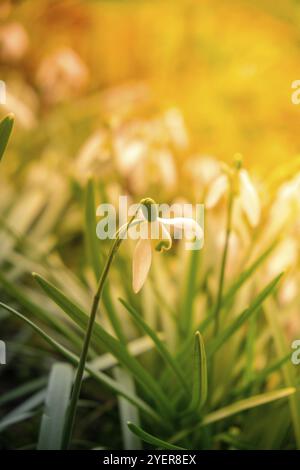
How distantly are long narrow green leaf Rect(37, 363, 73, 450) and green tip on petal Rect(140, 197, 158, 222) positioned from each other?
31 cm

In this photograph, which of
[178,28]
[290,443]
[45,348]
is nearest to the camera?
[290,443]

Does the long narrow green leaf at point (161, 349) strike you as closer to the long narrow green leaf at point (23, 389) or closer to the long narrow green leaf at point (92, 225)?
the long narrow green leaf at point (92, 225)

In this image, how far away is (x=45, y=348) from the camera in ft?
3.66

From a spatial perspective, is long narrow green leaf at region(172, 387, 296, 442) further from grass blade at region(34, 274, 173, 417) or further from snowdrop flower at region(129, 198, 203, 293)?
snowdrop flower at region(129, 198, 203, 293)

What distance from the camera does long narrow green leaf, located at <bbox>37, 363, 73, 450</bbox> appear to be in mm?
636

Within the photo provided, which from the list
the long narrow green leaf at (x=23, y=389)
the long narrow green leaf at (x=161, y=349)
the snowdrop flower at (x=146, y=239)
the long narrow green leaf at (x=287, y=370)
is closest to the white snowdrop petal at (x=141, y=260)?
the snowdrop flower at (x=146, y=239)

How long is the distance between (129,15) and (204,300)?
79.8 inches

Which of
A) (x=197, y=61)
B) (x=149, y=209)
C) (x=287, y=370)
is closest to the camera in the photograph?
(x=149, y=209)

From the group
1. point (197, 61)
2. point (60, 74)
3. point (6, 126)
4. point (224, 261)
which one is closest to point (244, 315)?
point (224, 261)

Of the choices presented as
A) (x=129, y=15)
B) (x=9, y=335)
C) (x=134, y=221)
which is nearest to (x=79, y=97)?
(x=129, y=15)

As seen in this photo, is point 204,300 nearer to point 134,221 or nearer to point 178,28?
point 134,221

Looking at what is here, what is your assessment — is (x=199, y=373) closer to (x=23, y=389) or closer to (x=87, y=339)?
(x=87, y=339)

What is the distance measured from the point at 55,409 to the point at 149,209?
1.05 feet

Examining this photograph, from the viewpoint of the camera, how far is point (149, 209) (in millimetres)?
493
